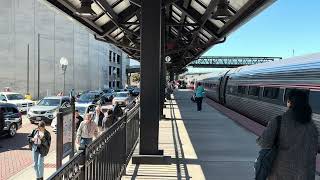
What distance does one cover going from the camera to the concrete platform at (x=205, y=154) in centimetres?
928

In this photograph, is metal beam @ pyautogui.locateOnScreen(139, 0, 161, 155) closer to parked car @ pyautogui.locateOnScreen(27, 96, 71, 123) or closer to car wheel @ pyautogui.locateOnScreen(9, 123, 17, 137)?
car wheel @ pyautogui.locateOnScreen(9, 123, 17, 137)

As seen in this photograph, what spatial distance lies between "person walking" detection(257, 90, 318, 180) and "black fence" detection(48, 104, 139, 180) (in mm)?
1751

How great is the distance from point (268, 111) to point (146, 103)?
9783mm

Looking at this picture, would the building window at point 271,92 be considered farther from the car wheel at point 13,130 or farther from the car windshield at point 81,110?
the car windshield at point 81,110

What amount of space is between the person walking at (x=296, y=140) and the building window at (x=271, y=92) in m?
12.8

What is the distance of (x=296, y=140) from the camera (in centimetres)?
499

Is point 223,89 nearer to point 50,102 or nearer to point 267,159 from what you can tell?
point 50,102

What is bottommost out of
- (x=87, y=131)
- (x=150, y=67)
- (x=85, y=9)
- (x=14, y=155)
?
(x=14, y=155)

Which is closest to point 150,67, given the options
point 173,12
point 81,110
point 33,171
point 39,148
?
point 39,148

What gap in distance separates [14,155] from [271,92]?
9.14 m

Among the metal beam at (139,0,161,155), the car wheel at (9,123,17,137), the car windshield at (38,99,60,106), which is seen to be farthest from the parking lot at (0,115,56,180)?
the car windshield at (38,99,60,106)

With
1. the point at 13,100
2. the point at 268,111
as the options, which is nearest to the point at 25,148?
the point at 268,111

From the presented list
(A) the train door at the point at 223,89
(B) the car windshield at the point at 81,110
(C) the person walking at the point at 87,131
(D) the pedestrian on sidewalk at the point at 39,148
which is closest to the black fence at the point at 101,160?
(D) the pedestrian on sidewalk at the point at 39,148

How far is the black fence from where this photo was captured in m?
4.38
